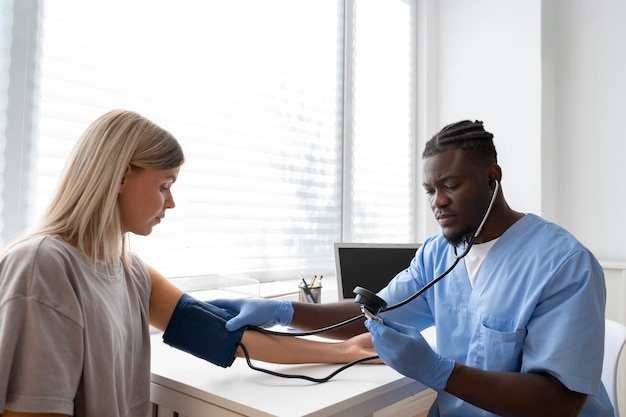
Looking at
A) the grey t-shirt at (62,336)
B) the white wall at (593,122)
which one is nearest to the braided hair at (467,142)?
the grey t-shirt at (62,336)

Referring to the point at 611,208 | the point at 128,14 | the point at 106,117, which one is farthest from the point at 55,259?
the point at 611,208

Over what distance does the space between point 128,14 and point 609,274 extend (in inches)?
92.9

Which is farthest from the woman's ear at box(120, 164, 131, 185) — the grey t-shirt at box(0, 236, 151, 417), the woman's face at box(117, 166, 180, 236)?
the grey t-shirt at box(0, 236, 151, 417)

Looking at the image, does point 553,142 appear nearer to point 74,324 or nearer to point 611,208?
point 611,208

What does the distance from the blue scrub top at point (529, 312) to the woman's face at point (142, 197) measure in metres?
0.74

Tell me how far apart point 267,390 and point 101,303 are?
371 mm

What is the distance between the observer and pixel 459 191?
114 centimetres

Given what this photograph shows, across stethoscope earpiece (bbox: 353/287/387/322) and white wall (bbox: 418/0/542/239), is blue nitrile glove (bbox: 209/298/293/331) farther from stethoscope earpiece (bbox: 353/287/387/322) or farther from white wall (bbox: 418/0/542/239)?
white wall (bbox: 418/0/542/239)

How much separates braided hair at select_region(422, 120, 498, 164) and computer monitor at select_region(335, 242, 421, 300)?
2.33 ft

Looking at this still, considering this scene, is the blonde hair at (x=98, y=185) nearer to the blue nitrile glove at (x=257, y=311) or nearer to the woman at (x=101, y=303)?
the woman at (x=101, y=303)

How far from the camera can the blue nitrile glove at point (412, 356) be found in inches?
38.1

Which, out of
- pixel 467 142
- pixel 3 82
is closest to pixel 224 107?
pixel 3 82

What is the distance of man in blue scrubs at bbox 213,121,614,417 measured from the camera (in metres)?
0.95

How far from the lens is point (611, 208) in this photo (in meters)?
2.41
